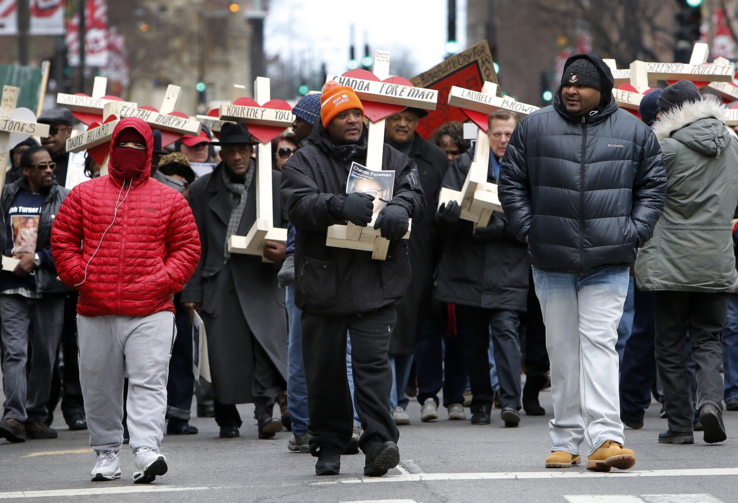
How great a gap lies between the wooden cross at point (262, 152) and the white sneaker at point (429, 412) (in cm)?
183

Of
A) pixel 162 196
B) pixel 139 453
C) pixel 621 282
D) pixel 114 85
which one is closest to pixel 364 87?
pixel 162 196

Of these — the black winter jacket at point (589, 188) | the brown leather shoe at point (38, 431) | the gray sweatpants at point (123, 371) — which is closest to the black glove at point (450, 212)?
the black winter jacket at point (589, 188)

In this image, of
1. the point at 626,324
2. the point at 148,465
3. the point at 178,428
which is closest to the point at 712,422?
the point at 626,324

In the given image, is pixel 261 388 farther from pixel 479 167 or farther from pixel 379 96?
pixel 379 96

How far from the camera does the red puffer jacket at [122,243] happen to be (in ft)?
20.6

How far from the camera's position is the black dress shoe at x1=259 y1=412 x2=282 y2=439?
27.0 ft

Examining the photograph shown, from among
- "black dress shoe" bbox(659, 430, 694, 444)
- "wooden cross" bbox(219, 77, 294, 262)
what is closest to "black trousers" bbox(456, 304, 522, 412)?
"black dress shoe" bbox(659, 430, 694, 444)

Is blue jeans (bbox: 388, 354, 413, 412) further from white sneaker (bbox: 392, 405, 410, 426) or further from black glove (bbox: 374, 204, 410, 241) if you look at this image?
black glove (bbox: 374, 204, 410, 241)

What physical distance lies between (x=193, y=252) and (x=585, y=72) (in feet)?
7.77

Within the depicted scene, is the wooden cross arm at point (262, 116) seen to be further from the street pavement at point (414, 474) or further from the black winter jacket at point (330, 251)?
the street pavement at point (414, 474)

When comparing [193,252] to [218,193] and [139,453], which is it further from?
[218,193]

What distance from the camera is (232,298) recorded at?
8.41 meters

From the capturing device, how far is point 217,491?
5.93 meters

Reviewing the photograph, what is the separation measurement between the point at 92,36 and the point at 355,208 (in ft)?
111
